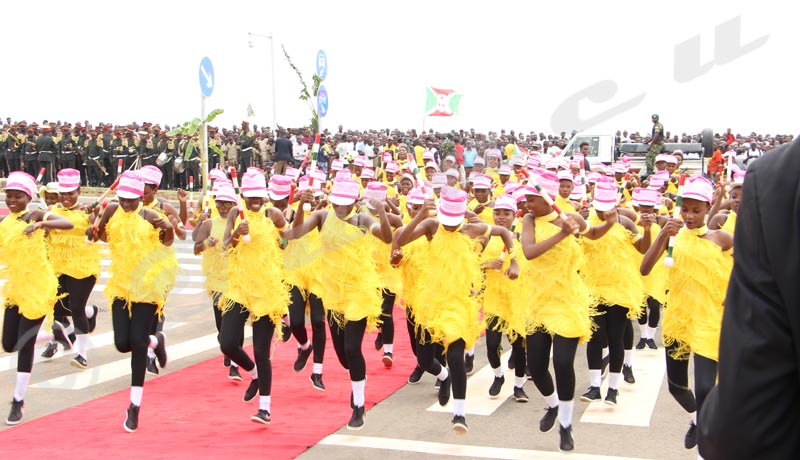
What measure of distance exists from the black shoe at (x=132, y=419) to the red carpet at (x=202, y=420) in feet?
0.19

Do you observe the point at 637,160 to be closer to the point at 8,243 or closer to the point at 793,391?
the point at 8,243

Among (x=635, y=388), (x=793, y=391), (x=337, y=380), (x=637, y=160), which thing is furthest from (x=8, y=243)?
(x=637, y=160)

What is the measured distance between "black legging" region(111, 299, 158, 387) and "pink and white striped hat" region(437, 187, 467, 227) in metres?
2.87

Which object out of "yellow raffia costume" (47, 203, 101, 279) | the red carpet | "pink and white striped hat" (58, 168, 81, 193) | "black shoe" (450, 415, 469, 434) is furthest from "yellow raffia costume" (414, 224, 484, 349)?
"pink and white striped hat" (58, 168, 81, 193)

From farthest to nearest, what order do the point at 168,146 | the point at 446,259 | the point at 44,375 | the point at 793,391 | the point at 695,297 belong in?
the point at 168,146
the point at 44,375
the point at 446,259
the point at 695,297
the point at 793,391

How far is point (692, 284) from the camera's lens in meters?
6.72

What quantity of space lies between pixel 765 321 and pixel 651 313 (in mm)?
10495

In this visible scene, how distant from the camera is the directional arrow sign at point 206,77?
19562mm

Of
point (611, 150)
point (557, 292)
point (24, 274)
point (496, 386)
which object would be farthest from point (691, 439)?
point (611, 150)

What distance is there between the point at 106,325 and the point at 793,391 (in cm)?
1271

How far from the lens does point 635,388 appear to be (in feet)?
30.6

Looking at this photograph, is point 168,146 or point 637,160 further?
point 168,146

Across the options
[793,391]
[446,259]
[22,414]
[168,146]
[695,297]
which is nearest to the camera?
[793,391]

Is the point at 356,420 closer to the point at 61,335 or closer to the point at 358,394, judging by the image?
the point at 358,394
